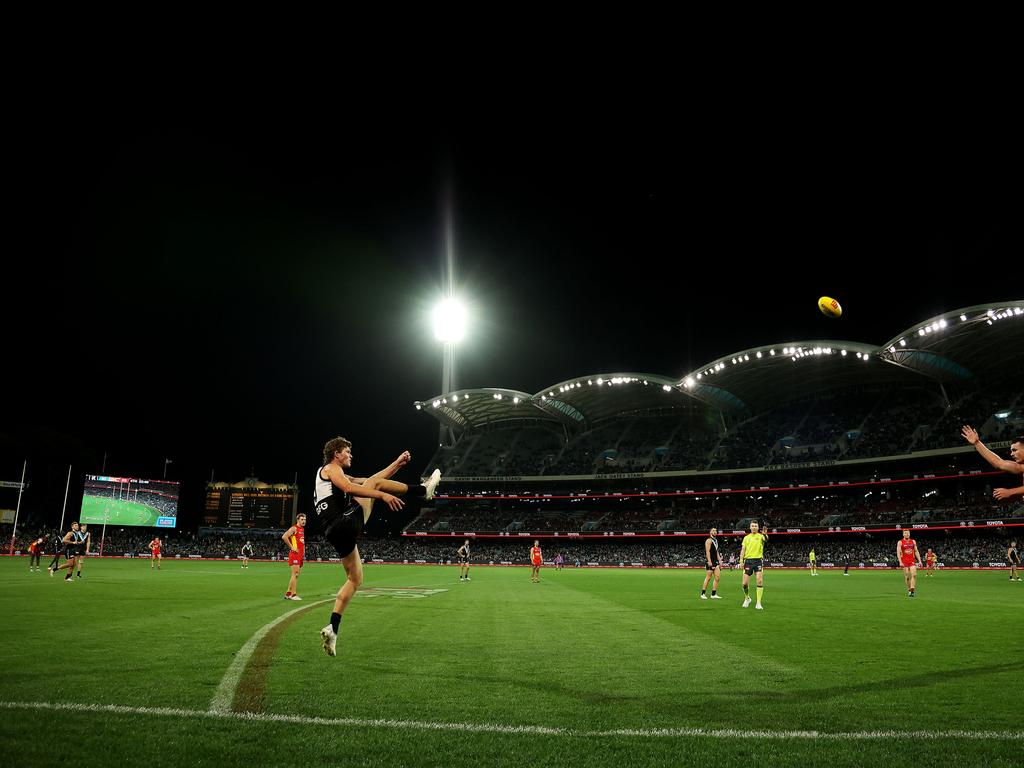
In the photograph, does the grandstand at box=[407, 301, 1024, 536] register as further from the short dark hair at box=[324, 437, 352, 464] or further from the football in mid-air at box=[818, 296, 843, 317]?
the short dark hair at box=[324, 437, 352, 464]

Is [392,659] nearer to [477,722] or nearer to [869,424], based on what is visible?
[477,722]

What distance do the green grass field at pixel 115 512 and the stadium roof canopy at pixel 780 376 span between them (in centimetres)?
3342

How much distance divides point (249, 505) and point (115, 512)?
17.0m

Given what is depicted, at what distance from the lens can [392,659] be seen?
798cm

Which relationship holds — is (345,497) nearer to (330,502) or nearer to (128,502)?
(330,502)

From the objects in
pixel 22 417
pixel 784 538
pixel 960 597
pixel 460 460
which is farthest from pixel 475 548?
pixel 960 597

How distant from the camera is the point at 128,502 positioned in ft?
227

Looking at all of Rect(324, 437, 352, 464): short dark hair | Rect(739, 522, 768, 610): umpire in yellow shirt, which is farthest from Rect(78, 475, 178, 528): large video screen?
Rect(324, 437, 352, 464): short dark hair

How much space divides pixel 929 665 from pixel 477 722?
6190mm

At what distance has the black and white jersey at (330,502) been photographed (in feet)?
23.4

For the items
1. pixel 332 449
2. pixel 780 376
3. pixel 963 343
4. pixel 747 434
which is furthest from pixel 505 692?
pixel 747 434

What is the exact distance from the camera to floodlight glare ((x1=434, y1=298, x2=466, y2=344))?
66.6 meters

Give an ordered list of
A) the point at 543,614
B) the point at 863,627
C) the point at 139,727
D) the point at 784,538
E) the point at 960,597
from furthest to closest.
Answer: the point at 784,538 < the point at 960,597 < the point at 543,614 < the point at 863,627 < the point at 139,727

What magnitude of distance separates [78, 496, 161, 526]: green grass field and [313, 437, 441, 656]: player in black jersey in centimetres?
7287
